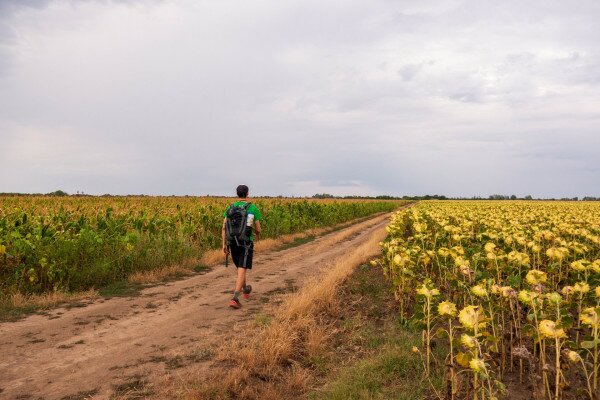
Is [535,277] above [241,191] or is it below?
below

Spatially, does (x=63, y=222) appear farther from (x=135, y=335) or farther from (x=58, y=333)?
(x=135, y=335)

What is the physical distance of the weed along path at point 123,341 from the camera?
18.1 feet

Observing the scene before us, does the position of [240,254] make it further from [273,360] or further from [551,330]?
[551,330]

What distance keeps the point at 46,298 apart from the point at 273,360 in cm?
638

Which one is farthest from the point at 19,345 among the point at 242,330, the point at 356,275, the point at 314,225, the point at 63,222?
the point at 314,225

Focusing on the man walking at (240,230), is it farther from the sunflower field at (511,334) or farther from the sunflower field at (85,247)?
the sunflower field at (85,247)

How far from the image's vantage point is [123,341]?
23.3 feet

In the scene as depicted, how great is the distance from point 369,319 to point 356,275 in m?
3.56

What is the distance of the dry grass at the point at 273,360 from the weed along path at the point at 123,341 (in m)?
0.39

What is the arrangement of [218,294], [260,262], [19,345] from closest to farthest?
[19,345] < [218,294] < [260,262]

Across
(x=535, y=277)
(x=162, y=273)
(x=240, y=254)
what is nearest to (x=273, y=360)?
(x=240, y=254)

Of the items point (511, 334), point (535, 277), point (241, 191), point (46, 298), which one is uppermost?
point (241, 191)

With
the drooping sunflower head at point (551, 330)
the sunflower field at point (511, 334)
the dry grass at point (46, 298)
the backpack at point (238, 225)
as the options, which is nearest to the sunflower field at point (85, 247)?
the dry grass at point (46, 298)

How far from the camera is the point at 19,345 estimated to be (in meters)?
6.92
